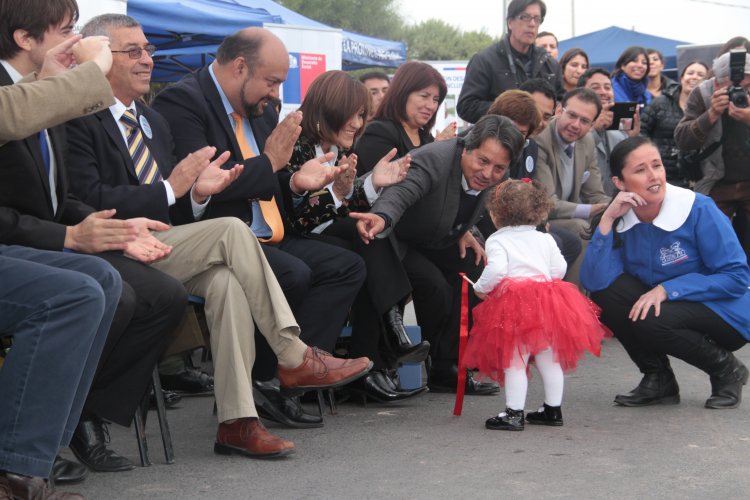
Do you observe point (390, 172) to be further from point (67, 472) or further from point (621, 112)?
point (621, 112)

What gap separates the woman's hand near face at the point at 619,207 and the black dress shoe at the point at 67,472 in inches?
119

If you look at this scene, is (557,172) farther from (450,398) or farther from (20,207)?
(20,207)

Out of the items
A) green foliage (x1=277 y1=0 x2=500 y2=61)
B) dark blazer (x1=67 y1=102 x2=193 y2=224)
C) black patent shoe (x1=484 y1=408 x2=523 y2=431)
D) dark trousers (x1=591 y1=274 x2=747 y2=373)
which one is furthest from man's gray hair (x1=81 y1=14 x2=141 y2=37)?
green foliage (x1=277 y1=0 x2=500 y2=61)

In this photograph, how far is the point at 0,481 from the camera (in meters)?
3.42

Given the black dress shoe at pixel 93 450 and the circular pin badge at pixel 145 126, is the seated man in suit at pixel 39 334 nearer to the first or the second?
the black dress shoe at pixel 93 450

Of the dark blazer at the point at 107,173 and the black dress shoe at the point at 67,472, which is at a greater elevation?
the dark blazer at the point at 107,173

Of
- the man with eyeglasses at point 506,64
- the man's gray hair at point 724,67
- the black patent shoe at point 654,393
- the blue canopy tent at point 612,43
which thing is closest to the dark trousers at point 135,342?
the black patent shoe at point 654,393

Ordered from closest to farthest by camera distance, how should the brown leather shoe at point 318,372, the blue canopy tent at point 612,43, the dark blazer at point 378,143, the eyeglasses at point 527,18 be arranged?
the brown leather shoe at point 318,372, the dark blazer at point 378,143, the eyeglasses at point 527,18, the blue canopy tent at point 612,43

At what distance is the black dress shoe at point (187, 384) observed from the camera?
6129mm

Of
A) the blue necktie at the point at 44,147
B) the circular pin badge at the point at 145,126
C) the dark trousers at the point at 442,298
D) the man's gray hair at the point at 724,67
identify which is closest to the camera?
the blue necktie at the point at 44,147

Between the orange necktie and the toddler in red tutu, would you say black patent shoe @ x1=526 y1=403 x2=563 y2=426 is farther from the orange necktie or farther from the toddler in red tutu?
the orange necktie

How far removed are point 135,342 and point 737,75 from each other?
5.61 m

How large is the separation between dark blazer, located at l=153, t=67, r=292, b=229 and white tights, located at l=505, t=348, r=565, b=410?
56.2 inches

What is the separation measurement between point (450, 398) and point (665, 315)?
4.19 ft
